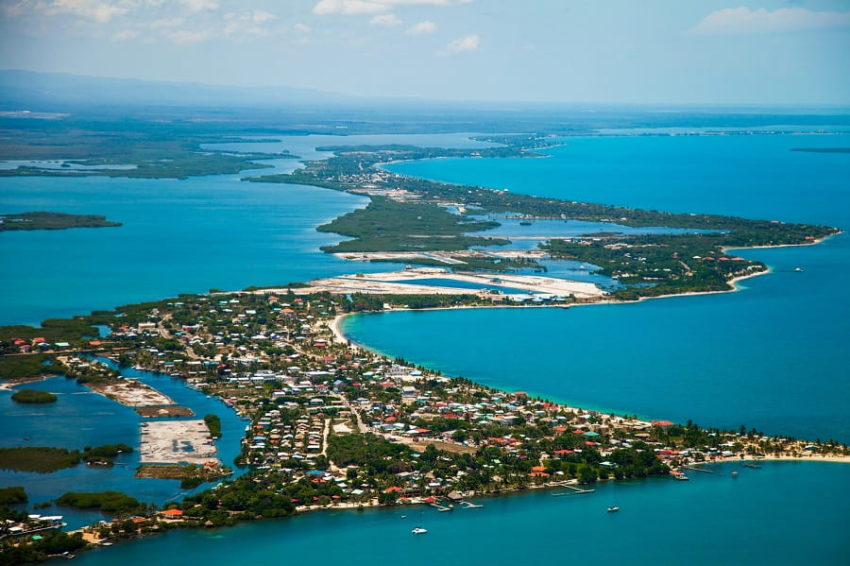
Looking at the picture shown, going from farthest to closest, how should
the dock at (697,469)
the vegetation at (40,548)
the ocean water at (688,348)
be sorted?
1. the ocean water at (688,348)
2. the dock at (697,469)
3. the vegetation at (40,548)

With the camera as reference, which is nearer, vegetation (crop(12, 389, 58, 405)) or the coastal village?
the coastal village

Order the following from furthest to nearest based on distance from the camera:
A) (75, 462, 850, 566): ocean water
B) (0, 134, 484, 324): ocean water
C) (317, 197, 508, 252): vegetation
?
1. (317, 197, 508, 252): vegetation
2. (0, 134, 484, 324): ocean water
3. (75, 462, 850, 566): ocean water

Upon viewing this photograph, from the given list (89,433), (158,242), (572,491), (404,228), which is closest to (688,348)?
(572,491)

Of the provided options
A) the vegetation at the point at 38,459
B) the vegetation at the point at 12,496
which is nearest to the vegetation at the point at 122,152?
the vegetation at the point at 38,459

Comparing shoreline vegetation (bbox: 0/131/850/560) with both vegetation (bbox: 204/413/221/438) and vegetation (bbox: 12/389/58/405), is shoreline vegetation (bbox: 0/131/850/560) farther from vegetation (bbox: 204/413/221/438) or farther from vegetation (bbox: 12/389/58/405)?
vegetation (bbox: 12/389/58/405)

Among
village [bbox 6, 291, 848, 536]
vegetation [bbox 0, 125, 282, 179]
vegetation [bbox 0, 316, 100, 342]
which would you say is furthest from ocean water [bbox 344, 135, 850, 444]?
vegetation [bbox 0, 125, 282, 179]

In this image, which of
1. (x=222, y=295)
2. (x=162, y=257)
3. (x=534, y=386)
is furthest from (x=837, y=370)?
(x=162, y=257)

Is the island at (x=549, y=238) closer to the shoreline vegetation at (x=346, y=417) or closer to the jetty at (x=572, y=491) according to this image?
the shoreline vegetation at (x=346, y=417)

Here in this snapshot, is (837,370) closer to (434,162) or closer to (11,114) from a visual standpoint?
(434,162)
